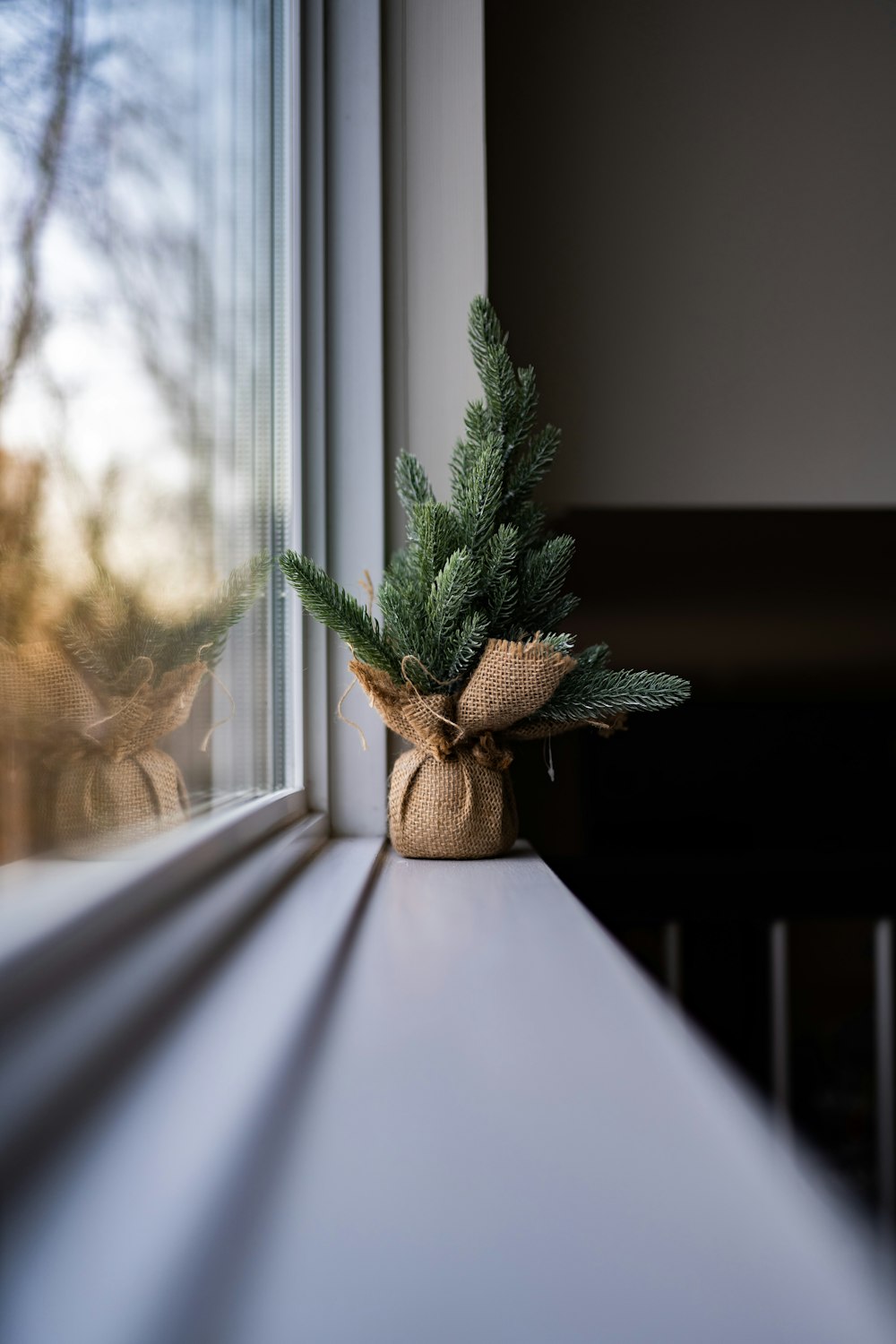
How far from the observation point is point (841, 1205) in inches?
8.2

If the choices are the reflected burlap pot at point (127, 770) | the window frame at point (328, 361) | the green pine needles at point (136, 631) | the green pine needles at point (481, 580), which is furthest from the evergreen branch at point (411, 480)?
the reflected burlap pot at point (127, 770)

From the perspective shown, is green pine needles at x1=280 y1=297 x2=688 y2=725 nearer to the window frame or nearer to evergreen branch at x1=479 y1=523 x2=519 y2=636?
evergreen branch at x1=479 y1=523 x2=519 y2=636

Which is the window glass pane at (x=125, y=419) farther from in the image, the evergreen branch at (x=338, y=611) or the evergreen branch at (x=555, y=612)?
the evergreen branch at (x=555, y=612)

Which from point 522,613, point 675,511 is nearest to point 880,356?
point 675,511

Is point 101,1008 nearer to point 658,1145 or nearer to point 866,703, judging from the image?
point 658,1145

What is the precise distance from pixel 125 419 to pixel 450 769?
16.3 inches

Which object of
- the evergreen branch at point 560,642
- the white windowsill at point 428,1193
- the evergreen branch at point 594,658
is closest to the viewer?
the white windowsill at point 428,1193

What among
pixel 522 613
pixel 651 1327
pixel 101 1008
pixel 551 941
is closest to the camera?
pixel 651 1327

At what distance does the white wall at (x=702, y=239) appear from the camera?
1241 millimetres

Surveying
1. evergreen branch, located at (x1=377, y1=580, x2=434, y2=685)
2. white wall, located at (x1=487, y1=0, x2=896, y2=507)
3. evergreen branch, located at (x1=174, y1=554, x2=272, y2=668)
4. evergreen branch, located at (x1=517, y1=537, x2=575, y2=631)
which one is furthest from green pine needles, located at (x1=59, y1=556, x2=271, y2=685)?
white wall, located at (x1=487, y1=0, x2=896, y2=507)

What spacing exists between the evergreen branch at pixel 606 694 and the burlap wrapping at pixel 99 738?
316 millimetres

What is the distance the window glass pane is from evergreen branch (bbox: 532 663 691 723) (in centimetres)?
24

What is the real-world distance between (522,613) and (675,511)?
0.60 meters

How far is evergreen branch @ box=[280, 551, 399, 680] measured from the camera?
0.65 metres
